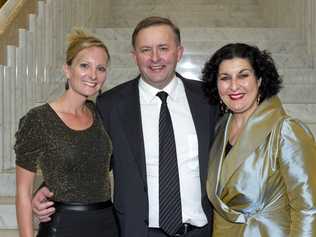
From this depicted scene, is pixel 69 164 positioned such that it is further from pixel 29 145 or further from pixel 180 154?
pixel 180 154

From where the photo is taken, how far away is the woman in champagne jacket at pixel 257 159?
1.71 meters

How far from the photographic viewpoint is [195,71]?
4844mm

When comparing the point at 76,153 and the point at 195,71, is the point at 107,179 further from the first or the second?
the point at 195,71

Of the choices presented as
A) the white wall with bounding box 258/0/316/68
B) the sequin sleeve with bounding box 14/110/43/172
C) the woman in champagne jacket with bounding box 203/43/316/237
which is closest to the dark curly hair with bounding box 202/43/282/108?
the woman in champagne jacket with bounding box 203/43/316/237

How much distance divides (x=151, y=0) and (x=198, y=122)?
5.81 m

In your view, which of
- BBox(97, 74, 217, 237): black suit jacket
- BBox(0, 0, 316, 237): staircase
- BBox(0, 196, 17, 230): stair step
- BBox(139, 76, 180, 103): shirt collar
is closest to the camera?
BBox(97, 74, 217, 237): black suit jacket

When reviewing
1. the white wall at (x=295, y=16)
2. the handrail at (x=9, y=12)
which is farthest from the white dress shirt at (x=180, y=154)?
the white wall at (x=295, y=16)

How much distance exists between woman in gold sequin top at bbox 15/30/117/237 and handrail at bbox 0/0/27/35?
2.20 meters

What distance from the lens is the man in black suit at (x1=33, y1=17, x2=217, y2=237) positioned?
212cm

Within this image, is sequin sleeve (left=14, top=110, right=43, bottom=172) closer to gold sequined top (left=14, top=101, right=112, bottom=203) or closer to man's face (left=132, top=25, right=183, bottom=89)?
gold sequined top (left=14, top=101, right=112, bottom=203)

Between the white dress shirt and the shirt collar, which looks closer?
the white dress shirt

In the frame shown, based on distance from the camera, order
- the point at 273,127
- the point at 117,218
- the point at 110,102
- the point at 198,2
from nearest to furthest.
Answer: the point at 273,127, the point at 117,218, the point at 110,102, the point at 198,2

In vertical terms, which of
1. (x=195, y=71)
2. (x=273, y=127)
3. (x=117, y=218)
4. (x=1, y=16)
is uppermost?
(x=1, y=16)

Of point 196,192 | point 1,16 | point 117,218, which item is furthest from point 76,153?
point 1,16
